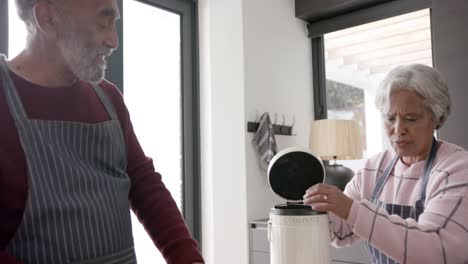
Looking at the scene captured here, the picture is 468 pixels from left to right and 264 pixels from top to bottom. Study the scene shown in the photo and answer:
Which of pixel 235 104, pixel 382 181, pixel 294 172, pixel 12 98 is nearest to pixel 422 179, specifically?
pixel 382 181

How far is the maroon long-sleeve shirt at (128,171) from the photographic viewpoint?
708 millimetres

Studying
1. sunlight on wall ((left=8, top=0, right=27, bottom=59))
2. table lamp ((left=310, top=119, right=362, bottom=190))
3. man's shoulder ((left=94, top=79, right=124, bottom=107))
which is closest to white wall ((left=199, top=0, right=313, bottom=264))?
table lamp ((left=310, top=119, right=362, bottom=190))

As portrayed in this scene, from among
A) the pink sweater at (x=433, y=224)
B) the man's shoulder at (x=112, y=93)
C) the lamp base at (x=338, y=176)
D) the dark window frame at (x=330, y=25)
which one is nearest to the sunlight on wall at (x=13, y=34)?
the man's shoulder at (x=112, y=93)

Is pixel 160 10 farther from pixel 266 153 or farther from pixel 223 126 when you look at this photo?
pixel 266 153

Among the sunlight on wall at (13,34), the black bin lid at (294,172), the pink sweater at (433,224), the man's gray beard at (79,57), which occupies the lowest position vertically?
the pink sweater at (433,224)

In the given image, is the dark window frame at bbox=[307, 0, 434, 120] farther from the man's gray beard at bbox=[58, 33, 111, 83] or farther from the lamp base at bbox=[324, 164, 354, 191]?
Answer: the man's gray beard at bbox=[58, 33, 111, 83]

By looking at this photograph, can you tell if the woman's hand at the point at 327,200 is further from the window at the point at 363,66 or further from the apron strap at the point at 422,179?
the window at the point at 363,66

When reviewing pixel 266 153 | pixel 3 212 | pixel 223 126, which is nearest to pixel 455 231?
pixel 3 212

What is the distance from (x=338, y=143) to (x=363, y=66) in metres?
0.93

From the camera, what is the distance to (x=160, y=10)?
8.18ft

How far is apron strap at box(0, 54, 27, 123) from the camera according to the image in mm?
745

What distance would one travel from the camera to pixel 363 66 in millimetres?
3062

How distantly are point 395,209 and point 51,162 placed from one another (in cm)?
85

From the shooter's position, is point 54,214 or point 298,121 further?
point 298,121
